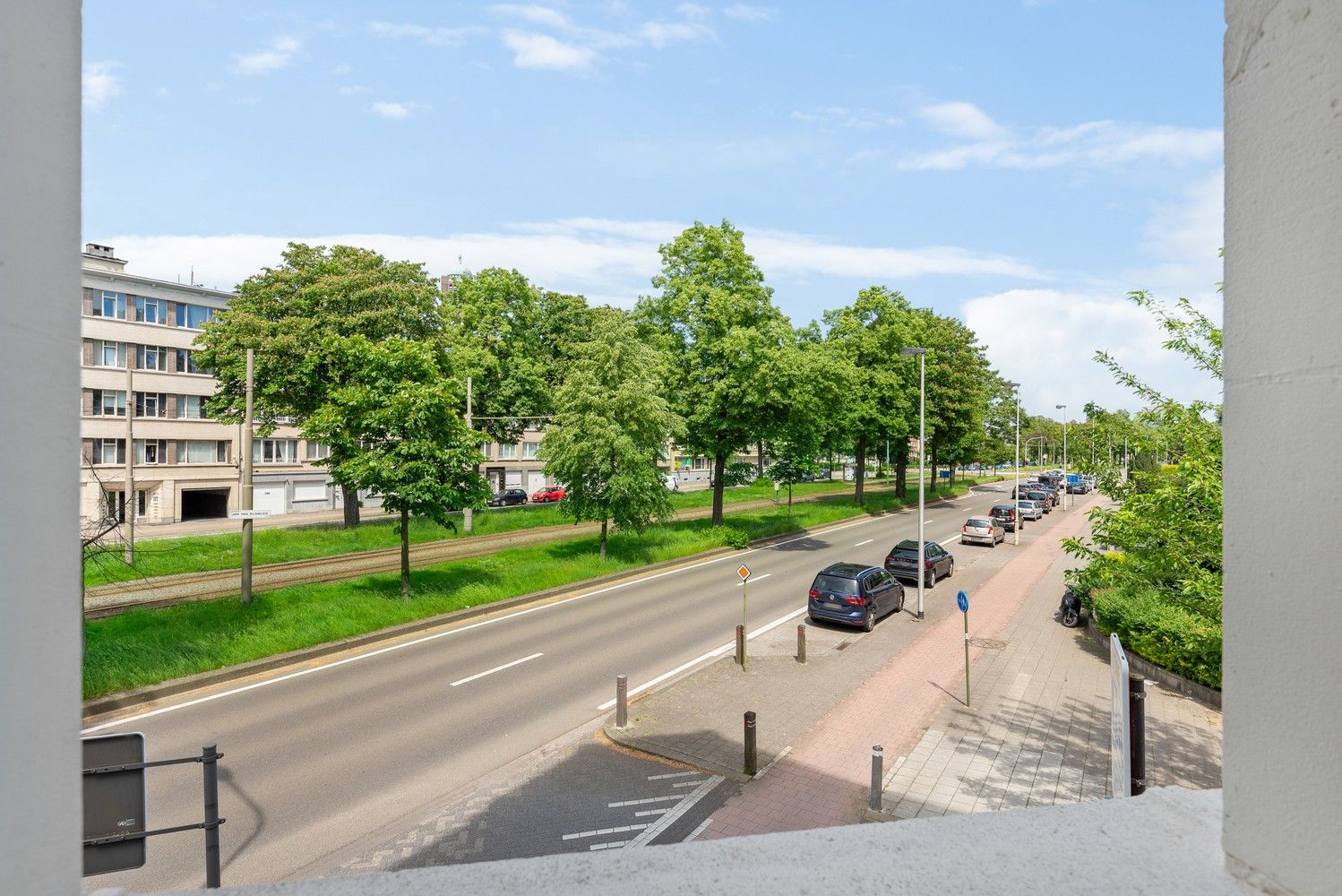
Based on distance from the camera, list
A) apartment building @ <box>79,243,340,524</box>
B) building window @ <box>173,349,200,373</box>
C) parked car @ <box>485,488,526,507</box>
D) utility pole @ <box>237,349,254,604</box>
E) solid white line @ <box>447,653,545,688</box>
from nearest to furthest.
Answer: solid white line @ <box>447,653,545,688</box>, utility pole @ <box>237,349,254,604</box>, apartment building @ <box>79,243,340,524</box>, building window @ <box>173,349,200,373</box>, parked car @ <box>485,488,526,507</box>

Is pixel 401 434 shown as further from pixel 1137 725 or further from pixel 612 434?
pixel 1137 725

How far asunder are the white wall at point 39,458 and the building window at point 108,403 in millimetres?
47827

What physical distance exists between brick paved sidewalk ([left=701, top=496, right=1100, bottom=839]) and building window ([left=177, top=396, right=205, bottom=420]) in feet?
142

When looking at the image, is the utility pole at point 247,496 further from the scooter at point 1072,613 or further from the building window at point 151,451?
the building window at point 151,451

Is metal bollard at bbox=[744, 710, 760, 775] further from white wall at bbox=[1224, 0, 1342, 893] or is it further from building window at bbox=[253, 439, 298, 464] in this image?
building window at bbox=[253, 439, 298, 464]

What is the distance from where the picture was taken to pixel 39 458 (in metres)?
1.27

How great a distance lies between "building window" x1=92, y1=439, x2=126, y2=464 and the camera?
128 ft

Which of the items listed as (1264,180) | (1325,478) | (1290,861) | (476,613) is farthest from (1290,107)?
(476,613)

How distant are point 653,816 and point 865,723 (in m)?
4.51

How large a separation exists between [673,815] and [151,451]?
147ft

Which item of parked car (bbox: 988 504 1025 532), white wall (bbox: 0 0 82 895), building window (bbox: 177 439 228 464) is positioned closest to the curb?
white wall (bbox: 0 0 82 895)

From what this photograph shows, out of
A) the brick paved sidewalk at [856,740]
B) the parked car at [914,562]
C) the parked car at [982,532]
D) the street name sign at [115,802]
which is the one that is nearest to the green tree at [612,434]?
the parked car at [914,562]

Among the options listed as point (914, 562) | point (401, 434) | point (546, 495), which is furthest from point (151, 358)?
point (914, 562)

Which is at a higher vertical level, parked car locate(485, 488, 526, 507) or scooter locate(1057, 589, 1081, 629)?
parked car locate(485, 488, 526, 507)
